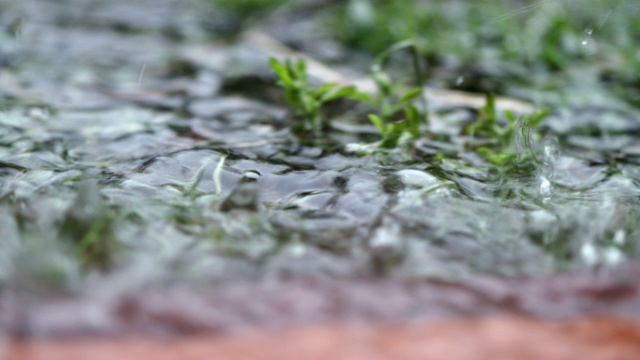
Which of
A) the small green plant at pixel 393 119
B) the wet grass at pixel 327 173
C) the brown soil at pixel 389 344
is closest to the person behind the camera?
the brown soil at pixel 389 344

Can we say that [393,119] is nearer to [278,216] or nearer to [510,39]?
[278,216]

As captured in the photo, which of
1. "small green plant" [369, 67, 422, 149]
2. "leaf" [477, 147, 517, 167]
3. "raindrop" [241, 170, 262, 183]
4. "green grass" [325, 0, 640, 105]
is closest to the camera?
"raindrop" [241, 170, 262, 183]

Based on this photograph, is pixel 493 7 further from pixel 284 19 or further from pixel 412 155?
pixel 412 155

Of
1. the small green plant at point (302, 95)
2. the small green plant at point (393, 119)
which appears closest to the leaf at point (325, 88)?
the small green plant at point (302, 95)

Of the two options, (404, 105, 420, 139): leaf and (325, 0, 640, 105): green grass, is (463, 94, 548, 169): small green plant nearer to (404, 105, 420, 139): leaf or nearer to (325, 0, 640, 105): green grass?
(404, 105, 420, 139): leaf

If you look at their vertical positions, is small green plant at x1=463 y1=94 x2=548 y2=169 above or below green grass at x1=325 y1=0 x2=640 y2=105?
below

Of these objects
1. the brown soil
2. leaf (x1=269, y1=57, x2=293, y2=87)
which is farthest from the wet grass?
the brown soil

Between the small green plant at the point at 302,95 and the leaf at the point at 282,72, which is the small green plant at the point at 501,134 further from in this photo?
the leaf at the point at 282,72

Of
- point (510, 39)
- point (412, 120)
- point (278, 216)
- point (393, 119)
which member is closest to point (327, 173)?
point (278, 216)
